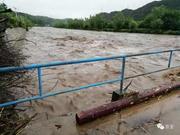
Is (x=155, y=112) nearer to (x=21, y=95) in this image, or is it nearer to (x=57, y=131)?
(x=57, y=131)

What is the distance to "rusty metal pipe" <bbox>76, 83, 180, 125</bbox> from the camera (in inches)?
131

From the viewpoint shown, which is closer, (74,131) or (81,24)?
(74,131)

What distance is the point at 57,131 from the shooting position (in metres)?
3.36

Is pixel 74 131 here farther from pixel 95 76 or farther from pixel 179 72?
pixel 179 72

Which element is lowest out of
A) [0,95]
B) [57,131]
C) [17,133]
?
[57,131]

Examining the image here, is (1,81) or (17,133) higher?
(1,81)

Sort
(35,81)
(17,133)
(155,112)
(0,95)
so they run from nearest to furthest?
(17,133), (0,95), (155,112), (35,81)

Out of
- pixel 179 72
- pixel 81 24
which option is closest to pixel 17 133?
pixel 179 72

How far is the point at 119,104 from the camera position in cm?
375

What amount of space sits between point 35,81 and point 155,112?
3.83m

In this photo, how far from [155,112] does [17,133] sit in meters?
2.69

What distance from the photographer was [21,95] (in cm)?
473

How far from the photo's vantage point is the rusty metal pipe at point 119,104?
11.0 feet

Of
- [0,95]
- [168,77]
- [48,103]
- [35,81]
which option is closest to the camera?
[0,95]
